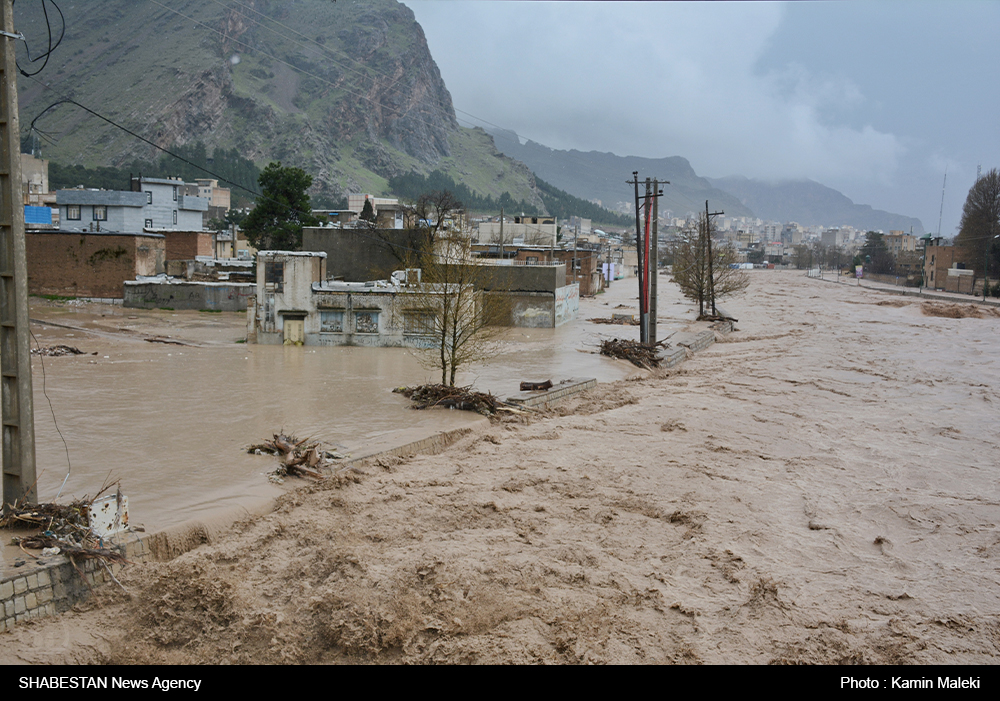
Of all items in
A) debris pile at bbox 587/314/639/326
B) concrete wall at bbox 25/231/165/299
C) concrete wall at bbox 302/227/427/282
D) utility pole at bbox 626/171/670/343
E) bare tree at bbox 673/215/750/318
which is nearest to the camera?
utility pole at bbox 626/171/670/343

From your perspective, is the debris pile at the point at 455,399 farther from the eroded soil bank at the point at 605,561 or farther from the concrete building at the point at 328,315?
the concrete building at the point at 328,315

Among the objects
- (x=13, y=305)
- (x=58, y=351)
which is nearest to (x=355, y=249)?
(x=58, y=351)

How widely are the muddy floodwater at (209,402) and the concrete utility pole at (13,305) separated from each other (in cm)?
192

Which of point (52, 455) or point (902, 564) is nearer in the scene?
point (902, 564)

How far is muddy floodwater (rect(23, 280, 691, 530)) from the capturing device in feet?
39.1

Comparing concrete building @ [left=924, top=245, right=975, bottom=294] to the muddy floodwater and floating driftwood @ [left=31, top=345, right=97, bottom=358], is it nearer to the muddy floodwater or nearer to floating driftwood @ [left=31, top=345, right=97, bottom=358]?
the muddy floodwater

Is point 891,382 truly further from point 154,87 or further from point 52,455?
point 154,87

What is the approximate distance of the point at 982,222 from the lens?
3472 inches

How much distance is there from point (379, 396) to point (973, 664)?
1595cm

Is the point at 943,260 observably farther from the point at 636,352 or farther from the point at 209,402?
the point at 209,402

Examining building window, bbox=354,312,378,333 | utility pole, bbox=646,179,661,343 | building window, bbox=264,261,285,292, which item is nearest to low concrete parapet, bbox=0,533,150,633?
utility pole, bbox=646,179,661,343

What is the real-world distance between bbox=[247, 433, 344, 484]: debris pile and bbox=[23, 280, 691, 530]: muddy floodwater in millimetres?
317
